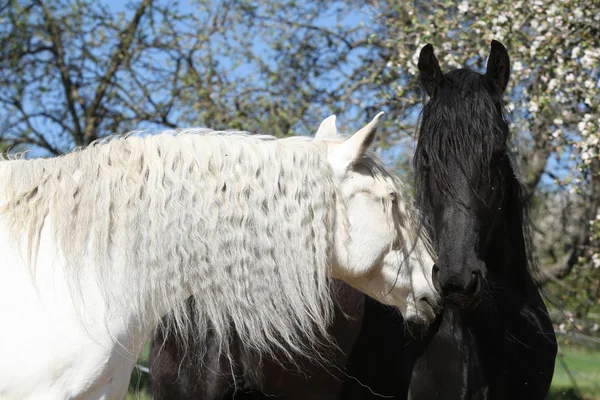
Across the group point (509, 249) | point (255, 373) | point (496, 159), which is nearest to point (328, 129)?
point (496, 159)

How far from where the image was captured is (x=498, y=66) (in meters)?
2.92

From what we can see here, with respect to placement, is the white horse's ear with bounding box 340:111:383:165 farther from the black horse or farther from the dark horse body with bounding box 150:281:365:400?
the dark horse body with bounding box 150:281:365:400

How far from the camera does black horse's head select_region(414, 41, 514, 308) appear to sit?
253 centimetres

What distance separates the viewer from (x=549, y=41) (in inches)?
217

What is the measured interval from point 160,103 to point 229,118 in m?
1.16

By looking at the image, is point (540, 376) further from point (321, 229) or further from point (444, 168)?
point (321, 229)

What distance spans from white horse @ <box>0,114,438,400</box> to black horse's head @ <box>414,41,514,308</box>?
0.83 ft

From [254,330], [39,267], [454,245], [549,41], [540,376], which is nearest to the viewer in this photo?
[39,267]

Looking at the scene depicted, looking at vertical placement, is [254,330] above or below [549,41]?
below

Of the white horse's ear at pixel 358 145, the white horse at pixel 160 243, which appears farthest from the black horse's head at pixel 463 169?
the white horse's ear at pixel 358 145

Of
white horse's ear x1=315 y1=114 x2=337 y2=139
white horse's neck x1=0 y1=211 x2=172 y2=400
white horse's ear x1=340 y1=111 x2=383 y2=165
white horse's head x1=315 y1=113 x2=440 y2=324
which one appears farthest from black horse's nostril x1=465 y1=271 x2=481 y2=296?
white horse's neck x1=0 y1=211 x2=172 y2=400

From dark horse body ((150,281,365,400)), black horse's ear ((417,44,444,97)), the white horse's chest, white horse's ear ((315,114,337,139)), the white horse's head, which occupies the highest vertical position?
black horse's ear ((417,44,444,97))

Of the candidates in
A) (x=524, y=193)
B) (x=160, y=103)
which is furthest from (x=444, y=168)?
(x=160, y=103)

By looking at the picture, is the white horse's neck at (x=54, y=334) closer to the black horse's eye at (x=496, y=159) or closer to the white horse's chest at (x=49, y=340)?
the white horse's chest at (x=49, y=340)
